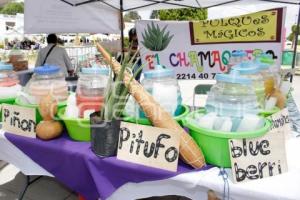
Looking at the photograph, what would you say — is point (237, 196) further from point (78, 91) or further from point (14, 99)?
point (14, 99)

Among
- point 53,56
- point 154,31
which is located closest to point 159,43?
point 154,31

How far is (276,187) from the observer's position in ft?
2.59

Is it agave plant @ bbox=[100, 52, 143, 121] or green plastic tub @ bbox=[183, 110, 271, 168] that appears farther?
agave plant @ bbox=[100, 52, 143, 121]

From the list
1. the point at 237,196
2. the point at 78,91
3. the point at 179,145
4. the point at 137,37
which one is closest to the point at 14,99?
the point at 78,91

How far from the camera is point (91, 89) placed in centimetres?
110

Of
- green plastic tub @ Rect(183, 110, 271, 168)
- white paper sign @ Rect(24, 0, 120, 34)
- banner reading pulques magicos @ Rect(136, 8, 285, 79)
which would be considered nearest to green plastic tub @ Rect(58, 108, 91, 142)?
green plastic tub @ Rect(183, 110, 271, 168)

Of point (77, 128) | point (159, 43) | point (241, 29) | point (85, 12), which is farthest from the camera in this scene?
point (85, 12)

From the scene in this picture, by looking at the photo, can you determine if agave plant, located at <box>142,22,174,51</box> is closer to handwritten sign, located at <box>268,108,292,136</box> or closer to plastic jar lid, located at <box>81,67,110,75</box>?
plastic jar lid, located at <box>81,67,110,75</box>

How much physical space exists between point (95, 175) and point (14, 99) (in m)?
0.64

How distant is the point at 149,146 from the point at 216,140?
0.21 m

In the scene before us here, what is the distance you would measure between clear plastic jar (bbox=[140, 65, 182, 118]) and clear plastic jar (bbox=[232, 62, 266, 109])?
0.23 metres

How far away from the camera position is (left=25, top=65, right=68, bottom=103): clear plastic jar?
1161 mm

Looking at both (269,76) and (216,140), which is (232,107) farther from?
(269,76)

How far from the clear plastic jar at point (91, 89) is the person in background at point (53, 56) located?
2340mm
